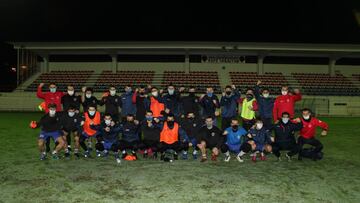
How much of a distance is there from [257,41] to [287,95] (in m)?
21.6

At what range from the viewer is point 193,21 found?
3497 cm

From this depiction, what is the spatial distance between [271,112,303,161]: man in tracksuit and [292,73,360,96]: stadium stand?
71.1ft

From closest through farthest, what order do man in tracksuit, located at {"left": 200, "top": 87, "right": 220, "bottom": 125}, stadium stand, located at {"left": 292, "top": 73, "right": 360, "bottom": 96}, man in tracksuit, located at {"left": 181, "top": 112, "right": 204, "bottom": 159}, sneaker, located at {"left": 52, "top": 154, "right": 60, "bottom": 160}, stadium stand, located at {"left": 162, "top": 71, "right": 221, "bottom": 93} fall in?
sneaker, located at {"left": 52, "top": 154, "right": 60, "bottom": 160}, man in tracksuit, located at {"left": 181, "top": 112, "right": 204, "bottom": 159}, man in tracksuit, located at {"left": 200, "top": 87, "right": 220, "bottom": 125}, stadium stand, located at {"left": 292, "top": 73, "right": 360, "bottom": 96}, stadium stand, located at {"left": 162, "top": 71, "right": 221, "bottom": 93}

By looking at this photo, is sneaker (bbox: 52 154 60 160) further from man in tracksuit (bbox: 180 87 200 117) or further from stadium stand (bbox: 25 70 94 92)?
stadium stand (bbox: 25 70 94 92)

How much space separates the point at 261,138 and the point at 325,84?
25.3 m

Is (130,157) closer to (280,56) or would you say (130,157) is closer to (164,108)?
(164,108)

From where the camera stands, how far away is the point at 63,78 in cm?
3356

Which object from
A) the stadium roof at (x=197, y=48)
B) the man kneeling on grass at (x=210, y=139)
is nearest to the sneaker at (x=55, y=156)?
Answer: the man kneeling on grass at (x=210, y=139)

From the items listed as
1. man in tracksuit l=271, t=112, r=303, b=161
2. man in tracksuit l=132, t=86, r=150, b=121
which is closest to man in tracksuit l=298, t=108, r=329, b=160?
man in tracksuit l=271, t=112, r=303, b=161

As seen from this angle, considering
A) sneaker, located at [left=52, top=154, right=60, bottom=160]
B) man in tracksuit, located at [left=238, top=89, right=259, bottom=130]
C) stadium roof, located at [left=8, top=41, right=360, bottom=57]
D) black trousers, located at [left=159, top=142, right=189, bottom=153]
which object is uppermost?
stadium roof, located at [left=8, top=41, right=360, bottom=57]

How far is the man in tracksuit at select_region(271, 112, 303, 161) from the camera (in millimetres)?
9409

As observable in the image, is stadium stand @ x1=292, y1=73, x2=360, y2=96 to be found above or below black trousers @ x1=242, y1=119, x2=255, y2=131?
above

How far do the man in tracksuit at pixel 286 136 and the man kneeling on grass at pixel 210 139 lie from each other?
158 cm

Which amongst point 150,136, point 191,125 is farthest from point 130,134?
point 191,125
